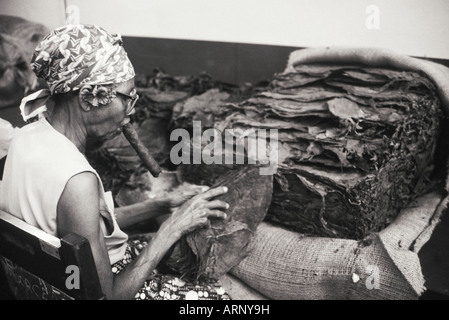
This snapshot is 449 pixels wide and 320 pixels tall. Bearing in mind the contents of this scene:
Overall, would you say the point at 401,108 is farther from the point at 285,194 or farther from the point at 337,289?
the point at 337,289

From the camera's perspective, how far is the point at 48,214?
4.50 ft

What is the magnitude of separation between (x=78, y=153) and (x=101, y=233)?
0.97 ft

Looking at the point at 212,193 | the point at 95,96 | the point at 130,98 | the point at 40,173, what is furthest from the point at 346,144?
the point at 40,173

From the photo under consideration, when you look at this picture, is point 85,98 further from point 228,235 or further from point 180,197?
point 228,235

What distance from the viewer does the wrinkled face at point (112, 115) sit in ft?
5.04

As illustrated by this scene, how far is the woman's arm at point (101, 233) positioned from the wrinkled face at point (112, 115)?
0.29 m

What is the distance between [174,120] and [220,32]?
66 cm

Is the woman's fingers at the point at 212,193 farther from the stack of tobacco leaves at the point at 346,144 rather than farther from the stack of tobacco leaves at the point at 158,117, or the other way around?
the stack of tobacco leaves at the point at 158,117

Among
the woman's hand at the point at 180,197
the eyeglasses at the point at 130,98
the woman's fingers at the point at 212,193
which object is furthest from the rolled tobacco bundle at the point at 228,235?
the eyeglasses at the point at 130,98

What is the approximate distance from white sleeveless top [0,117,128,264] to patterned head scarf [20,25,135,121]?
18 cm

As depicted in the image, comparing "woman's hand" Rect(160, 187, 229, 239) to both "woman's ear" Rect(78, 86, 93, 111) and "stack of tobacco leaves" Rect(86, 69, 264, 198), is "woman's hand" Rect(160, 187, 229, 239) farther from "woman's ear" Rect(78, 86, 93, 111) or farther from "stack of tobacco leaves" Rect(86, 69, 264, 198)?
"stack of tobacco leaves" Rect(86, 69, 264, 198)

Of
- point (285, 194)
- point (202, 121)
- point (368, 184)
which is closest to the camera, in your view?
point (368, 184)

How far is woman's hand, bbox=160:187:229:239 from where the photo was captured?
166cm
